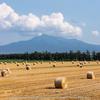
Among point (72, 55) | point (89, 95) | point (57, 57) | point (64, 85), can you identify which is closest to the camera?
point (89, 95)

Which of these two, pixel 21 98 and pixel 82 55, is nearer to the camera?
pixel 21 98

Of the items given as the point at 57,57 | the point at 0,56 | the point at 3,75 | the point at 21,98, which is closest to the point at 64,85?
the point at 21,98

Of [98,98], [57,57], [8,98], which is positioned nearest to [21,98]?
[8,98]

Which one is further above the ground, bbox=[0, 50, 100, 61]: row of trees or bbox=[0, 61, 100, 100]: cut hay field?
bbox=[0, 50, 100, 61]: row of trees

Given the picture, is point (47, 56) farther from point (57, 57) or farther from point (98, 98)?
point (98, 98)

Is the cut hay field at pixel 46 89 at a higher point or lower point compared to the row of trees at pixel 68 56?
lower

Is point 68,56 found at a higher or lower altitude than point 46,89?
higher

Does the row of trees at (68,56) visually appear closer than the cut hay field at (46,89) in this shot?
No

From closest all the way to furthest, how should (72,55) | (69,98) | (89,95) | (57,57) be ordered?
(69,98), (89,95), (72,55), (57,57)

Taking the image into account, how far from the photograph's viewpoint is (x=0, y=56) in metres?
142

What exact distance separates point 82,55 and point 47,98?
115 m

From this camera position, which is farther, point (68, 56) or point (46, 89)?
point (68, 56)

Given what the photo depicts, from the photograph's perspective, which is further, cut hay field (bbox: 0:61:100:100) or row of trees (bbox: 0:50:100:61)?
row of trees (bbox: 0:50:100:61)

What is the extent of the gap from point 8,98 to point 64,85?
559 cm
